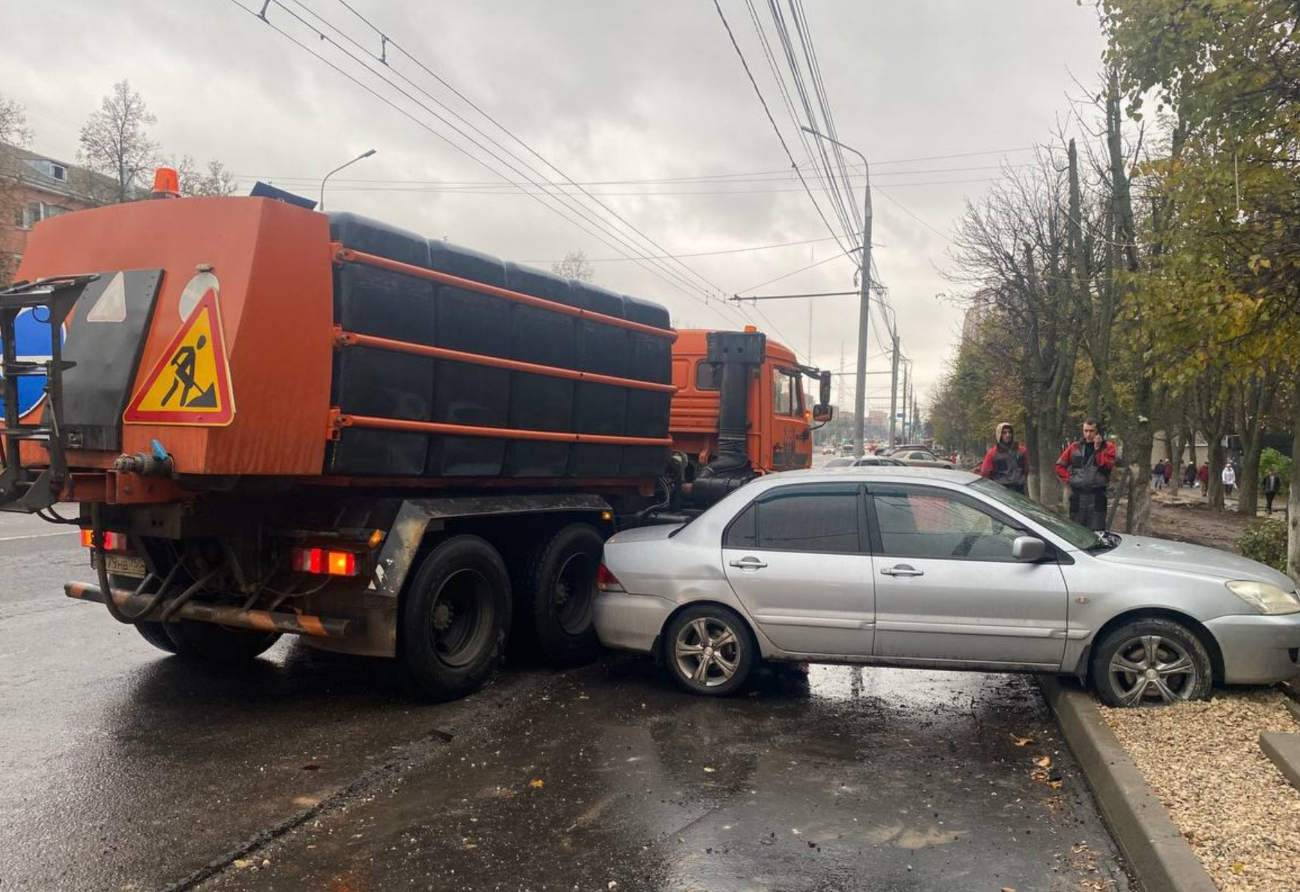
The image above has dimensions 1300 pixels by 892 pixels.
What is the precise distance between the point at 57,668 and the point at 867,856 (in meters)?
5.61

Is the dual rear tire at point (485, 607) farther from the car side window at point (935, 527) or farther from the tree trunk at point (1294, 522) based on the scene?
the tree trunk at point (1294, 522)

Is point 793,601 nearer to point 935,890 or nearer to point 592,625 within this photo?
point 592,625

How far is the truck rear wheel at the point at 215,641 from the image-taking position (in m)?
6.48

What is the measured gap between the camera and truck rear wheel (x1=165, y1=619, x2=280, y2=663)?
6.48 metres

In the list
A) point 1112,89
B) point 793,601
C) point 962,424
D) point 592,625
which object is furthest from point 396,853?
point 962,424

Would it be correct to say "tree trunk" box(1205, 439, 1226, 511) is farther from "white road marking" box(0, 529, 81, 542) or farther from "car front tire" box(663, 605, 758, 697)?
"white road marking" box(0, 529, 81, 542)

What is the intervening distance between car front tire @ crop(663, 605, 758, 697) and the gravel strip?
209 cm

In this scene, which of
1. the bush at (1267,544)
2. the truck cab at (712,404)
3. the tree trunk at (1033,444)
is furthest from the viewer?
the tree trunk at (1033,444)

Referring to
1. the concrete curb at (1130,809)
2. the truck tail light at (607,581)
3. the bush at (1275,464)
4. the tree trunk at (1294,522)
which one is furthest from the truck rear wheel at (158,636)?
the bush at (1275,464)

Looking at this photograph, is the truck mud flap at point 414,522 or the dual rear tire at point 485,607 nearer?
the truck mud flap at point 414,522

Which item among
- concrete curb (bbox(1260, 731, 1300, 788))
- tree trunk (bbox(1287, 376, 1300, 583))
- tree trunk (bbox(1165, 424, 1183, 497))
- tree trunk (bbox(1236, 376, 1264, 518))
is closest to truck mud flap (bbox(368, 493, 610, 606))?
concrete curb (bbox(1260, 731, 1300, 788))

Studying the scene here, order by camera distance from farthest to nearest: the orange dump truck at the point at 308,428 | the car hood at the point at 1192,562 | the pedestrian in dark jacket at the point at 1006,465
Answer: the pedestrian in dark jacket at the point at 1006,465, the car hood at the point at 1192,562, the orange dump truck at the point at 308,428

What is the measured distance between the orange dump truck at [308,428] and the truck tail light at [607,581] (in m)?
0.45

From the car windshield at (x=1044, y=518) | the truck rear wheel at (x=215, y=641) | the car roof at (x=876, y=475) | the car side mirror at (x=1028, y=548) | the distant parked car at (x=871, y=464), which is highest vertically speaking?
the distant parked car at (x=871, y=464)
